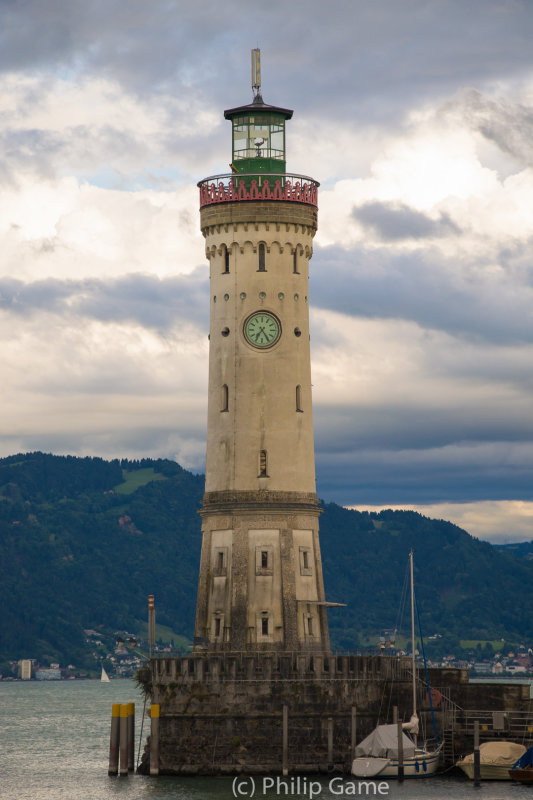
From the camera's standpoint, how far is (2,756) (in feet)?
409

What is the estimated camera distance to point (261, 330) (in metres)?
99.1

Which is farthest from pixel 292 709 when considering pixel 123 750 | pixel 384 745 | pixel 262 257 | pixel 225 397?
pixel 262 257

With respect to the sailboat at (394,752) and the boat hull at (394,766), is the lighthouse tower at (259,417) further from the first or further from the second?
the boat hull at (394,766)

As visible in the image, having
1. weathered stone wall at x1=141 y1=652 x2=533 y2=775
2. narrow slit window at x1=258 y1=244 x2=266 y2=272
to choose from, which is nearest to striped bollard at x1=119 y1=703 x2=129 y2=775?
weathered stone wall at x1=141 y1=652 x2=533 y2=775

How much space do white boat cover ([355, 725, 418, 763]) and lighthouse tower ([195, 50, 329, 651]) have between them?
9396 millimetres

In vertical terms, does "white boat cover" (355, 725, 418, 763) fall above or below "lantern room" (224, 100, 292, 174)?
below

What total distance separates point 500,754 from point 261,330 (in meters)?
29.5

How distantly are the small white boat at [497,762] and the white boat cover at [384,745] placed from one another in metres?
3.35

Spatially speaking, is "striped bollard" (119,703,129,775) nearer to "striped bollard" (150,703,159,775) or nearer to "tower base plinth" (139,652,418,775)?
"tower base plinth" (139,652,418,775)

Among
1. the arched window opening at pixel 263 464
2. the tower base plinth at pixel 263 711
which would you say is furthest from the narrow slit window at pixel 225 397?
the tower base plinth at pixel 263 711

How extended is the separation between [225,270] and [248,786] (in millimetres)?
32519

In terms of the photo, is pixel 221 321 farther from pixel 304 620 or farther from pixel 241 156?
pixel 304 620

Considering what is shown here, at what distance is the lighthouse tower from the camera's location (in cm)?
9644

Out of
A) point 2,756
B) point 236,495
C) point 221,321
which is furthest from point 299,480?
point 2,756
